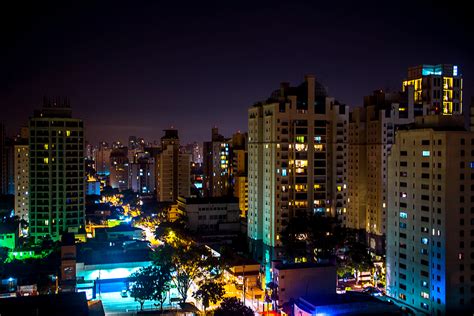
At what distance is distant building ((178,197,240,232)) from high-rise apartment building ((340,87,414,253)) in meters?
13.5

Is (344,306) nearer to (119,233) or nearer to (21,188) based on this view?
(119,233)

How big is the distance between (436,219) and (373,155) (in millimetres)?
22148

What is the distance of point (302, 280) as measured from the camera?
1300 inches

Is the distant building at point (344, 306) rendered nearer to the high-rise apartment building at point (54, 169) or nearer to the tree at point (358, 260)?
the tree at point (358, 260)

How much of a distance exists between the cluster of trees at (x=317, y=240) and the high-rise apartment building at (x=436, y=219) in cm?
775

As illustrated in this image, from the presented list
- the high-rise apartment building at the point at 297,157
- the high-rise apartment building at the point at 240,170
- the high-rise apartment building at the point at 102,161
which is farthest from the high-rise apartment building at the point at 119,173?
the high-rise apartment building at the point at 297,157

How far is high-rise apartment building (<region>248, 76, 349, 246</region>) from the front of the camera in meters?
45.8

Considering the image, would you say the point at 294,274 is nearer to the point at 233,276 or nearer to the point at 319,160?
the point at 233,276

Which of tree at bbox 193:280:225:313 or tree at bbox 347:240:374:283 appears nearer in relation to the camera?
tree at bbox 193:280:225:313

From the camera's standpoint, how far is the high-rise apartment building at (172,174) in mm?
84000

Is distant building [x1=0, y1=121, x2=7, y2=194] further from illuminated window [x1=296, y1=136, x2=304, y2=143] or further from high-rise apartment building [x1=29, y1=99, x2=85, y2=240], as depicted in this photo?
illuminated window [x1=296, y1=136, x2=304, y2=143]

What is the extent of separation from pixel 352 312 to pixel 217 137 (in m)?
63.5

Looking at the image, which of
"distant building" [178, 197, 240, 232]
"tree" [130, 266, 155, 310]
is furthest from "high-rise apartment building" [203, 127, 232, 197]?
"tree" [130, 266, 155, 310]

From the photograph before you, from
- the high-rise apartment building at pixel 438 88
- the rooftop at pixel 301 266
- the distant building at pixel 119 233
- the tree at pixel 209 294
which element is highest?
the high-rise apartment building at pixel 438 88
